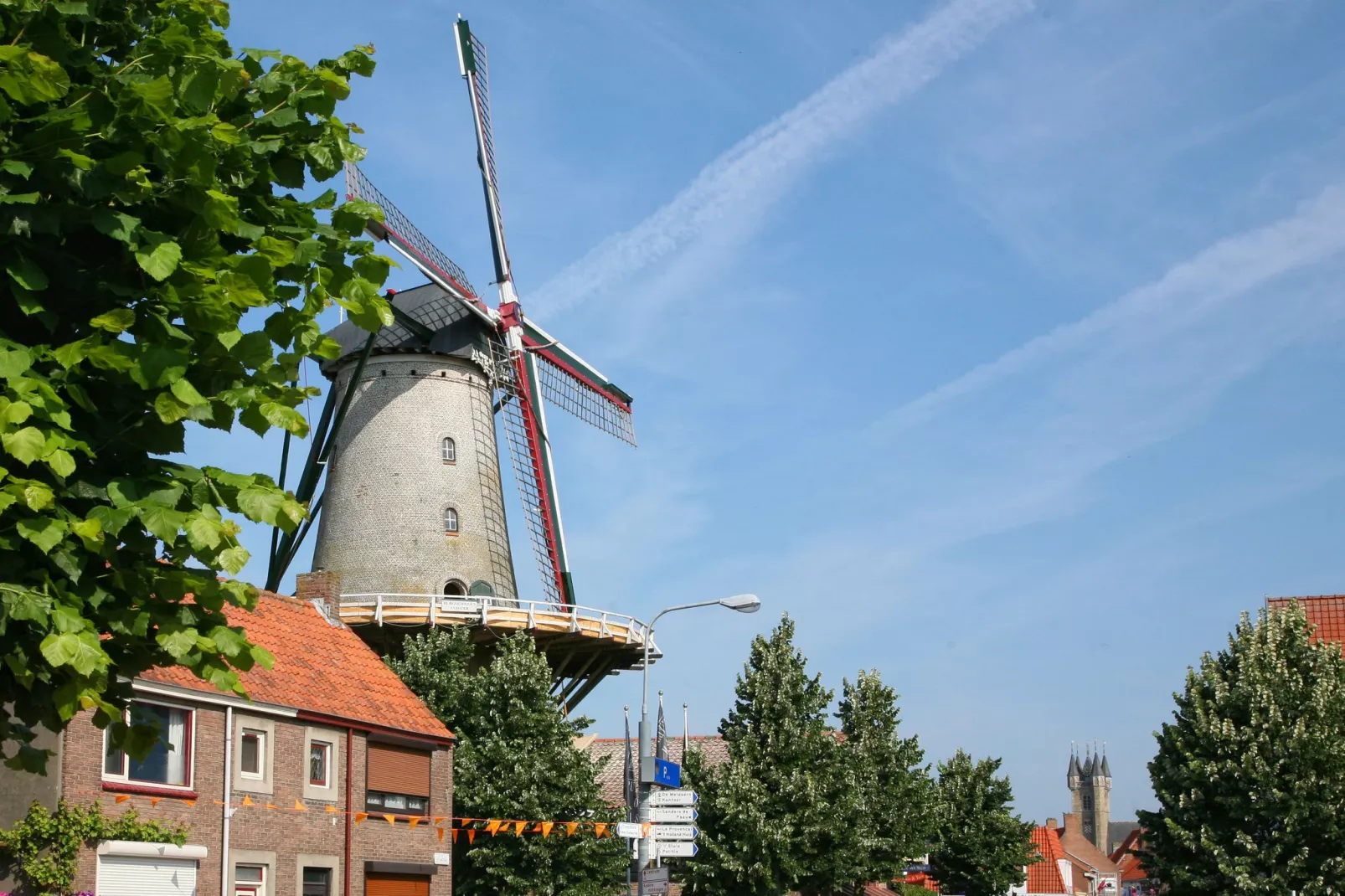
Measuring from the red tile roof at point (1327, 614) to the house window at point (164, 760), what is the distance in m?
31.0

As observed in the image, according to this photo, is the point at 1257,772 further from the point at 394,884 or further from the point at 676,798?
the point at 394,884

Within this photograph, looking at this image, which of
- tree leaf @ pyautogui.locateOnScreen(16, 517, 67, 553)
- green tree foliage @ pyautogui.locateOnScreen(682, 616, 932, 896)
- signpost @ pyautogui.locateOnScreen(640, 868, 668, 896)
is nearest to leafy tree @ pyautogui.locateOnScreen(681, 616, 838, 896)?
green tree foliage @ pyautogui.locateOnScreen(682, 616, 932, 896)

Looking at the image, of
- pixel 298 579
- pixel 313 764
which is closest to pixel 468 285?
pixel 298 579

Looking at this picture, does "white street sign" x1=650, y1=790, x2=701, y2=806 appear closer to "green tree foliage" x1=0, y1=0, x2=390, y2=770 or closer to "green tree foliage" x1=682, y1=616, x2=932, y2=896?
"green tree foliage" x1=682, y1=616, x2=932, y2=896

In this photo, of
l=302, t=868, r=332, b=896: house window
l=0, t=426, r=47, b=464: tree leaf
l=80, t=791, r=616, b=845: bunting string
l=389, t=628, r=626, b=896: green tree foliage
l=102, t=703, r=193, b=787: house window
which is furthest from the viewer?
l=389, t=628, r=626, b=896: green tree foliage

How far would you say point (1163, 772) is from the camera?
3078 cm

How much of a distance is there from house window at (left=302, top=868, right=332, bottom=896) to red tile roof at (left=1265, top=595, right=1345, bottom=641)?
28.4 metres

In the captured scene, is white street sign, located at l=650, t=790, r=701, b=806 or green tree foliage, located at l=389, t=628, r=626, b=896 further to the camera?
green tree foliage, located at l=389, t=628, r=626, b=896

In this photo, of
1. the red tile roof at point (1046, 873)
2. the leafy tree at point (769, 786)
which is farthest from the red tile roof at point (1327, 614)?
the red tile roof at point (1046, 873)

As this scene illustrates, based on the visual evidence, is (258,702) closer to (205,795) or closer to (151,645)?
(205,795)

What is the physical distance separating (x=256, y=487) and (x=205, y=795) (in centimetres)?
1612

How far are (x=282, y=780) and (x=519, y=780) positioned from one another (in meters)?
8.36

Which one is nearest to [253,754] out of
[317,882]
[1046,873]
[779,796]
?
[317,882]

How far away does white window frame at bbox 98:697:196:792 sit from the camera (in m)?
21.8
